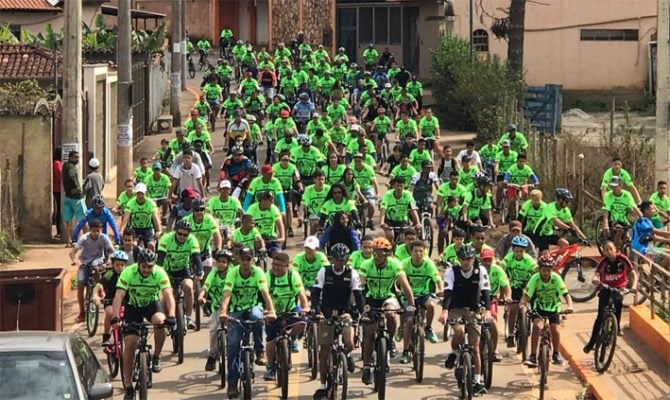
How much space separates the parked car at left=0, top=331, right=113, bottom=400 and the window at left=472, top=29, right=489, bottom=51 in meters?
43.4

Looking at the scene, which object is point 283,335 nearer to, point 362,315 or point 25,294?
point 362,315

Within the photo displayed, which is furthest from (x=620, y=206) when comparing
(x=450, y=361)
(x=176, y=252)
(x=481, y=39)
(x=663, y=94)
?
(x=481, y=39)

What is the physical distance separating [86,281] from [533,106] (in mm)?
22139

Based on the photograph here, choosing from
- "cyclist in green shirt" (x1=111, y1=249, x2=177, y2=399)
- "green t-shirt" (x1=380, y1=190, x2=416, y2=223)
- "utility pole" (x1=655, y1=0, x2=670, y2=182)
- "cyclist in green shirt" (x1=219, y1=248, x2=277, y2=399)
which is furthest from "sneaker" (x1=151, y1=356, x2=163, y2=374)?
"utility pole" (x1=655, y1=0, x2=670, y2=182)

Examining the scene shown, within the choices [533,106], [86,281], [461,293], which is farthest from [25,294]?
[533,106]

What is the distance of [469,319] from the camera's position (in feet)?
54.2

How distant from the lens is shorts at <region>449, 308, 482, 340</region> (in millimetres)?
16297

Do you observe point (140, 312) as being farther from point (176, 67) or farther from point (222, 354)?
point (176, 67)

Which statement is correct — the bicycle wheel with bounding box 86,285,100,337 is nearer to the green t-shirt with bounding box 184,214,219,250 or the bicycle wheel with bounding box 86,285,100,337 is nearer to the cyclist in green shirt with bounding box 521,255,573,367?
the green t-shirt with bounding box 184,214,219,250

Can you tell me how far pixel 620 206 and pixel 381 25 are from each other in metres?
37.5

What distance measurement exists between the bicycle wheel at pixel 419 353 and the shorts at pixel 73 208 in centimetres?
948

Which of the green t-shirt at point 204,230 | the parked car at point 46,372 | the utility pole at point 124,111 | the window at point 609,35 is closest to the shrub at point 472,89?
the window at point 609,35

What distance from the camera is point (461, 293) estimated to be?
54.6 feet

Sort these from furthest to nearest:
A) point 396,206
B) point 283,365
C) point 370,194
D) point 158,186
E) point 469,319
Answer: point 370,194 → point 158,186 → point 396,206 → point 469,319 → point 283,365
